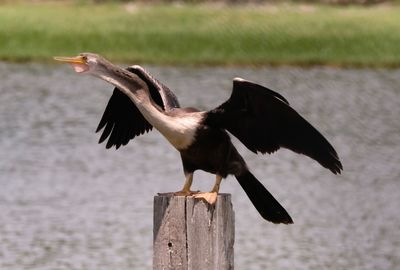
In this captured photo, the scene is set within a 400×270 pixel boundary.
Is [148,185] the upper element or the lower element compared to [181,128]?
upper

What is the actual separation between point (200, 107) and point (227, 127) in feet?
34.8

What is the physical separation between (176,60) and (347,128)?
19.2 feet

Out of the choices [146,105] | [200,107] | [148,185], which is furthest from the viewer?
[200,107]

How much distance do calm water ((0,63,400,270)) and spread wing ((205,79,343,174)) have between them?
3455 millimetres

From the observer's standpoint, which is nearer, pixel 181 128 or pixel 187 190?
pixel 181 128

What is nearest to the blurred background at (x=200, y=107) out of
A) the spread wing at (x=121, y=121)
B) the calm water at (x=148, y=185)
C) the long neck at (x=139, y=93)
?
the calm water at (x=148, y=185)

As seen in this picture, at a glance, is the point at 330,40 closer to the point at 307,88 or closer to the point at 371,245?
the point at 307,88

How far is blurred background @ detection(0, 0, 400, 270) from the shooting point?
10.1m

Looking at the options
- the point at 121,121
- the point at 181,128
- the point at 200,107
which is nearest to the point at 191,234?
the point at 181,128

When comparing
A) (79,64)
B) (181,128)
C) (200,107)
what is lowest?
(181,128)

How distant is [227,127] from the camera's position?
6.07m

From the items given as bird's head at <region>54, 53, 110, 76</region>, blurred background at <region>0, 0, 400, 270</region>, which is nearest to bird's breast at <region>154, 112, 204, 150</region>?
bird's head at <region>54, 53, 110, 76</region>

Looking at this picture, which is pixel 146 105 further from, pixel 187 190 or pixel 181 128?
pixel 187 190

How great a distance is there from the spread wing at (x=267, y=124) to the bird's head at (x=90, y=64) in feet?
1.74
